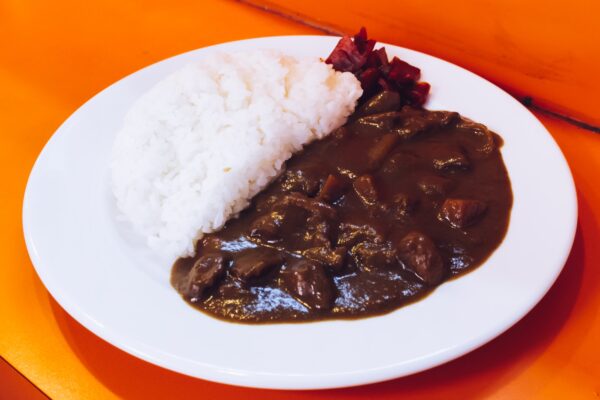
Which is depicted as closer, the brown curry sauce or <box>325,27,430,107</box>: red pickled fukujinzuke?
the brown curry sauce

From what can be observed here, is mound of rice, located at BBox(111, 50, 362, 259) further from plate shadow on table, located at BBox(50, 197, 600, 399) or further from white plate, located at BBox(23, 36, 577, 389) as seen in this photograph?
plate shadow on table, located at BBox(50, 197, 600, 399)

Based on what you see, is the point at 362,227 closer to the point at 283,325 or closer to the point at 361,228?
the point at 361,228

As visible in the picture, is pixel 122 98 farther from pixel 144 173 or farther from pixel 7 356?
pixel 7 356

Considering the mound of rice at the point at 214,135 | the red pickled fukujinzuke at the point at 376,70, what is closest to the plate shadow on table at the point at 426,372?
the mound of rice at the point at 214,135

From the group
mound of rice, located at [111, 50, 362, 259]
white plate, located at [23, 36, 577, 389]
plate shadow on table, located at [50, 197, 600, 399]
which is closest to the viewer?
white plate, located at [23, 36, 577, 389]

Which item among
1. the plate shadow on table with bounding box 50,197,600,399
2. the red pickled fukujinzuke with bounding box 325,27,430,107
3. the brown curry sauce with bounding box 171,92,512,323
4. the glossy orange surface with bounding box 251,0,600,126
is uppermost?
the glossy orange surface with bounding box 251,0,600,126

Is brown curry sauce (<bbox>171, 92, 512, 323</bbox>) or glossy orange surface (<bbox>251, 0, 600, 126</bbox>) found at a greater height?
glossy orange surface (<bbox>251, 0, 600, 126</bbox>)

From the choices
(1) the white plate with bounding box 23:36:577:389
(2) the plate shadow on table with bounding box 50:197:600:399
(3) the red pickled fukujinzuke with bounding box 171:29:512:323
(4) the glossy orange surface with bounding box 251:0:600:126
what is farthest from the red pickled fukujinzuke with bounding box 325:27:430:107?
(2) the plate shadow on table with bounding box 50:197:600:399

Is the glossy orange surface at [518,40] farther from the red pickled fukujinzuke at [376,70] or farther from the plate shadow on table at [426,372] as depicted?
the plate shadow on table at [426,372]
